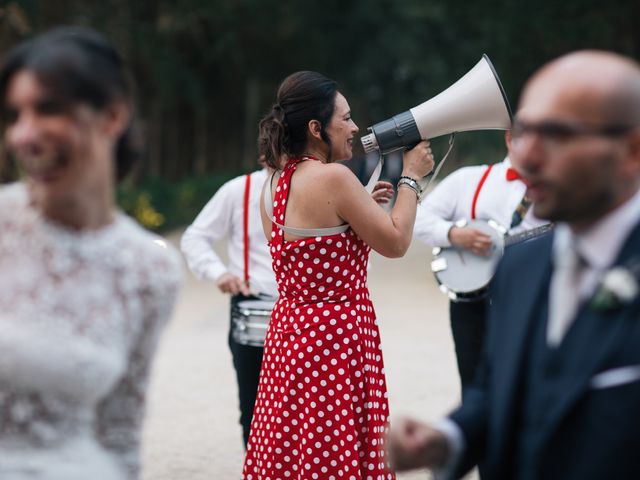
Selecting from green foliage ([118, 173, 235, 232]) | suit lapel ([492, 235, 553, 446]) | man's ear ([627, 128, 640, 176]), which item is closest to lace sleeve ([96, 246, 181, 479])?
suit lapel ([492, 235, 553, 446])

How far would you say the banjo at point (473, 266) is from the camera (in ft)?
16.9

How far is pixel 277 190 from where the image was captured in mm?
4301

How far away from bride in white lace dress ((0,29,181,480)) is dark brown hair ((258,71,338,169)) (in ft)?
6.14

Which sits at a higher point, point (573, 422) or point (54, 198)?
point (54, 198)

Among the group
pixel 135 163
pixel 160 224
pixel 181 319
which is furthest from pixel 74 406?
pixel 160 224

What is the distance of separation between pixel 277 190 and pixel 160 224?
1706cm

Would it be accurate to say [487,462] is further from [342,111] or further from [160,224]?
[160,224]

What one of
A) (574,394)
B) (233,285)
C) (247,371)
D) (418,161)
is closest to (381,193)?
(418,161)

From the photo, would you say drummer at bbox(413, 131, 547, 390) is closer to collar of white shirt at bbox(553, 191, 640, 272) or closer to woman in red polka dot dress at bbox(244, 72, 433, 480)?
woman in red polka dot dress at bbox(244, 72, 433, 480)

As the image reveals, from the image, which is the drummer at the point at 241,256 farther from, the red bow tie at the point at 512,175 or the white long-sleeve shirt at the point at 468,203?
the red bow tie at the point at 512,175

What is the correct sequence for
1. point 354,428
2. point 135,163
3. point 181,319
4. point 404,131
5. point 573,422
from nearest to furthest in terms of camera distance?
point 573,422 < point 135,163 < point 354,428 < point 404,131 < point 181,319

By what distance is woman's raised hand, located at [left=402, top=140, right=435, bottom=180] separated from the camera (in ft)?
14.4

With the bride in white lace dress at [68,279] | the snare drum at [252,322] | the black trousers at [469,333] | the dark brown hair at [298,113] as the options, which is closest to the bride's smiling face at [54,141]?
the bride in white lace dress at [68,279]

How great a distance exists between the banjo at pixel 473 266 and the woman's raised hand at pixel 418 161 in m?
0.83
